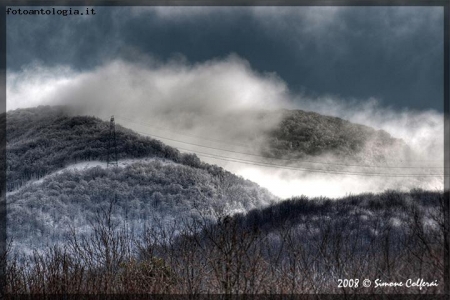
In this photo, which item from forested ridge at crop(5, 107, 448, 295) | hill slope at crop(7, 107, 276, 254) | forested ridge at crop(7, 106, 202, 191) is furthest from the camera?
forested ridge at crop(7, 106, 202, 191)

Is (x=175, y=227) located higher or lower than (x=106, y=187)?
lower

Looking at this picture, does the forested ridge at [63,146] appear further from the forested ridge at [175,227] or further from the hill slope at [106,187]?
the forested ridge at [175,227]

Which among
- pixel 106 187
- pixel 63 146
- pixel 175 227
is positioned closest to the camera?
pixel 175 227

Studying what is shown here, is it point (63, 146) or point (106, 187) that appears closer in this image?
point (106, 187)

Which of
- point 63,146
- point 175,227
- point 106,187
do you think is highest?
point 63,146

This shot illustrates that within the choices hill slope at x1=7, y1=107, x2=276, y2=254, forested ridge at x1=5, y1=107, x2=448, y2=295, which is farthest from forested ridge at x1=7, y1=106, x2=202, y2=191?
forested ridge at x1=5, y1=107, x2=448, y2=295

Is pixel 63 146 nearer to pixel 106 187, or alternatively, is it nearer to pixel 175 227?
pixel 106 187

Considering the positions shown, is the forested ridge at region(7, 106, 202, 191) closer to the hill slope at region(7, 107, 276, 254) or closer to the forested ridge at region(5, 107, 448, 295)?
the hill slope at region(7, 107, 276, 254)

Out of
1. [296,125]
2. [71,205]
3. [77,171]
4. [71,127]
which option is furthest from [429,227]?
[71,127]

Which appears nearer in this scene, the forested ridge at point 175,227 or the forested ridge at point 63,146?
the forested ridge at point 175,227

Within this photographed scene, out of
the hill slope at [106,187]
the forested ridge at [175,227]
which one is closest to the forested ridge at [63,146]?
the hill slope at [106,187]

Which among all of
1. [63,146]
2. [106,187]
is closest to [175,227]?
[106,187]

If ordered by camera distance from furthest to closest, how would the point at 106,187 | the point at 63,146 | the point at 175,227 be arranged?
the point at 63,146 < the point at 106,187 < the point at 175,227

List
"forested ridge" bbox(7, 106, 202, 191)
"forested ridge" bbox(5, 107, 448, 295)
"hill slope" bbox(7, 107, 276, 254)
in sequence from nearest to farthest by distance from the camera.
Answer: "forested ridge" bbox(5, 107, 448, 295)
"hill slope" bbox(7, 107, 276, 254)
"forested ridge" bbox(7, 106, 202, 191)
